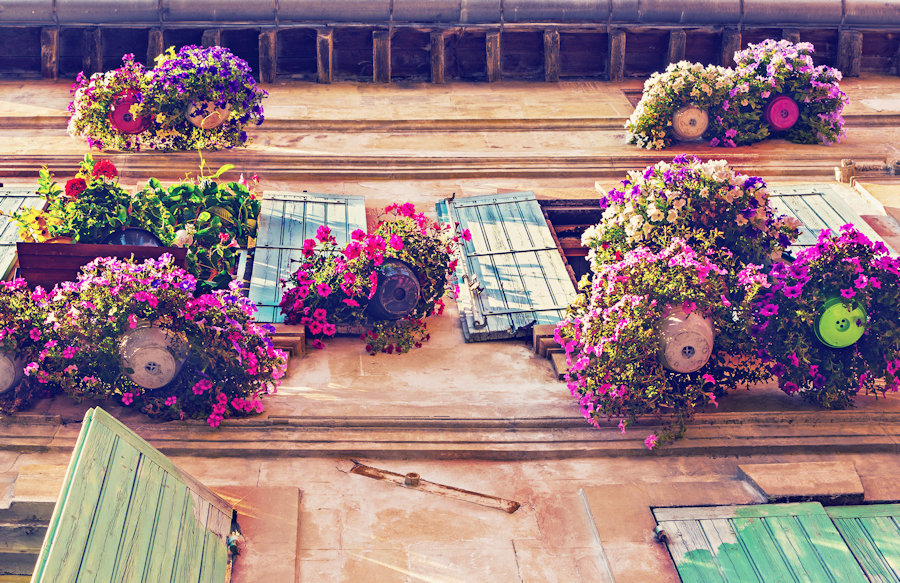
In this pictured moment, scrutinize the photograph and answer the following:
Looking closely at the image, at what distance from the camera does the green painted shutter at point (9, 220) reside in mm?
9797

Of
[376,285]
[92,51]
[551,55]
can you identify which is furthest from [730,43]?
[92,51]

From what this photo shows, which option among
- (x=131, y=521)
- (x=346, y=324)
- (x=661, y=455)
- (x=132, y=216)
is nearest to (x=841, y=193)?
(x=661, y=455)

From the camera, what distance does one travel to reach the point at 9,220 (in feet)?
34.0

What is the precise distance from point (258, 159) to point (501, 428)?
5.71 m

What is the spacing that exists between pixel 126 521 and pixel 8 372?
2.82m

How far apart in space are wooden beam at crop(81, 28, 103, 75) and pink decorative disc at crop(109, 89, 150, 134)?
10.6ft

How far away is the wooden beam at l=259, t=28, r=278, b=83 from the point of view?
1530 cm

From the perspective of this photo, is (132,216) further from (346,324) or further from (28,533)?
(28,533)

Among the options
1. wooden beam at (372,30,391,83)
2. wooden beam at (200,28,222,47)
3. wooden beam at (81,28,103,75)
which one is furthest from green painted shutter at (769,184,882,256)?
wooden beam at (81,28,103,75)

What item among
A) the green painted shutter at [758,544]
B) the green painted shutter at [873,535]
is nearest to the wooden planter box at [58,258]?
the green painted shutter at [758,544]

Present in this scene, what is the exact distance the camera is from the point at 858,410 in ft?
28.6

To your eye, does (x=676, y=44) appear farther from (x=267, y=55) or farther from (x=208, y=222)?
(x=208, y=222)

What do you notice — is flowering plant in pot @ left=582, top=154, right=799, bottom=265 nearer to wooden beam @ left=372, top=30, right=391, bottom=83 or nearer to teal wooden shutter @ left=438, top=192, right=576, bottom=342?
teal wooden shutter @ left=438, top=192, right=576, bottom=342

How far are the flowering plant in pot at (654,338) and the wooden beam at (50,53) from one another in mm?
10182
